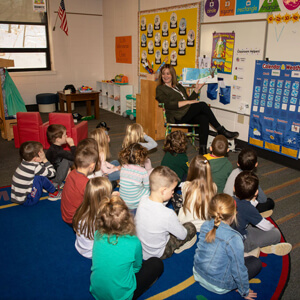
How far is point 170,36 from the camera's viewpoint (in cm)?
620

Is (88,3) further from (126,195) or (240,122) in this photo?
(126,195)

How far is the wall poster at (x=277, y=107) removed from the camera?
4.17 metres

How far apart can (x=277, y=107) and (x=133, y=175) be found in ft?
8.70

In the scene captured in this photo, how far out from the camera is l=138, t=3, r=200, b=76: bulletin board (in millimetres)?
5648

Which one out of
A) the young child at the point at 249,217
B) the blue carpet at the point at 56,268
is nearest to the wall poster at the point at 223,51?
the young child at the point at 249,217

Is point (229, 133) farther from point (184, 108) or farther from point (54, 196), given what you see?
point (54, 196)

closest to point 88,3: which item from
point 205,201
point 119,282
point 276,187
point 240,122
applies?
point 240,122

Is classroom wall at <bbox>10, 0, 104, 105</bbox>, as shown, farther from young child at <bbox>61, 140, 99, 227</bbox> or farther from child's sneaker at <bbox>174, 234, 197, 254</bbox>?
child's sneaker at <bbox>174, 234, 197, 254</bbox>

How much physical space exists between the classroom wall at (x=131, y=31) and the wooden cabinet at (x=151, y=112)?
3.33 feet

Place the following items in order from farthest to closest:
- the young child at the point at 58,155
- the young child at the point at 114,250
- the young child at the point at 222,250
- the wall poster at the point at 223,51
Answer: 1. the wall poster at the point at 223,51
2. the young child at the point at 58,155
3. the young child at the point at 222,250
4. the young child at the point at 114,250

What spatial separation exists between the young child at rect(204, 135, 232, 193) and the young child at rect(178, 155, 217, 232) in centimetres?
57

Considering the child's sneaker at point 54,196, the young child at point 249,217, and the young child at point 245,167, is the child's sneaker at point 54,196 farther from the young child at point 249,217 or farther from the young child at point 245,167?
the young child at point 249,217

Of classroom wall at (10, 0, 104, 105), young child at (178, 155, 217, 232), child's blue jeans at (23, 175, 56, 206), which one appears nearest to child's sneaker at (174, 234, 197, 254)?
young child at (178, 155, 217, 232)

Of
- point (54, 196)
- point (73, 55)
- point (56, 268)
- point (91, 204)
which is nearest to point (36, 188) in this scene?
point (54, 196)
